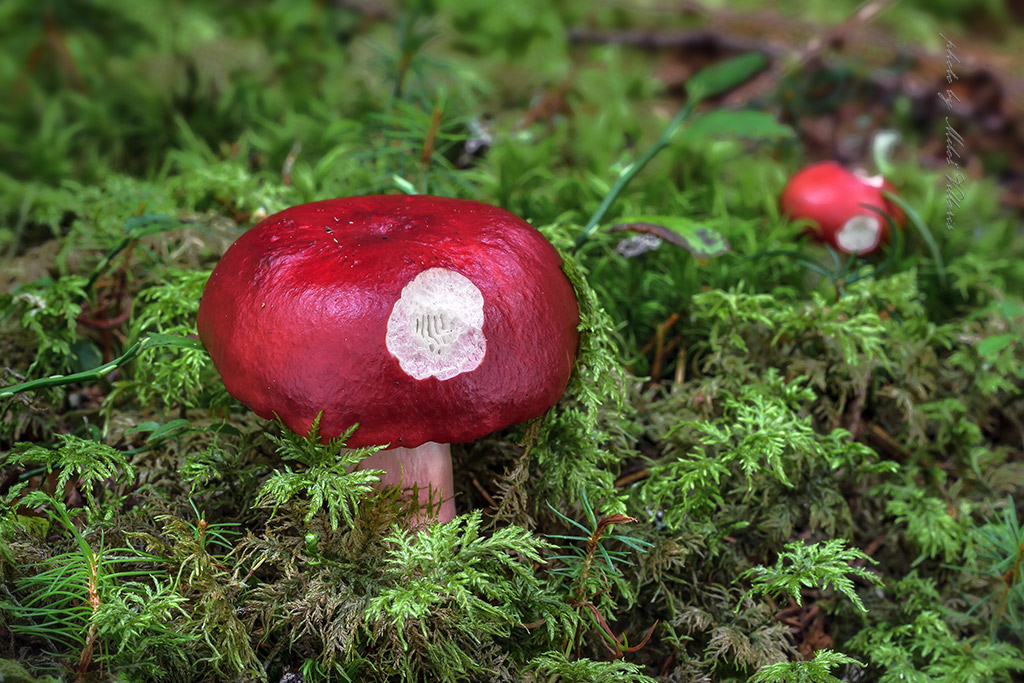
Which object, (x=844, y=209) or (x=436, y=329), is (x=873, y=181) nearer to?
(x=844, y=209)

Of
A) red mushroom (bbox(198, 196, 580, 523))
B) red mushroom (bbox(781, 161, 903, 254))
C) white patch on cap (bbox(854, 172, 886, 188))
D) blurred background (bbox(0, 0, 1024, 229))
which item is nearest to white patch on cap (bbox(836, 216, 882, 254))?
red mushroom (bbox(781, 161, 903, 254))

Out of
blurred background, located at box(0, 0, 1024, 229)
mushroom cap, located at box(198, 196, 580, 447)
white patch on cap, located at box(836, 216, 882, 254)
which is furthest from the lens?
blurred background, located at box(0, 0, 1024, 229)

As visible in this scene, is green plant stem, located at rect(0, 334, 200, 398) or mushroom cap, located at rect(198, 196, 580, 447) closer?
mushroom cap, located at rect(198, 196, 580, 447)

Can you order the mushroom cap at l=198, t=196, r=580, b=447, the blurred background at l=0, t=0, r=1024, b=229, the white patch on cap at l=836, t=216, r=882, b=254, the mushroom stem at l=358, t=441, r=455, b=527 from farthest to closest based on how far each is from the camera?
1. the blurred background at l=0, t=0, r=1024, b=229
2. the white patch on cap at l=836, t=216, r=882, b=254
3. the mushroom stem at l=358, t=441, r=455, b=527
4. the mushroom cap at l=198, t=196, r=580, b=447

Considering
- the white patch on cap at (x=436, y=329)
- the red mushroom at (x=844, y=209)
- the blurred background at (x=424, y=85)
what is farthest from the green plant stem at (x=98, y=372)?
the red mushroom at (x=844, y=209)

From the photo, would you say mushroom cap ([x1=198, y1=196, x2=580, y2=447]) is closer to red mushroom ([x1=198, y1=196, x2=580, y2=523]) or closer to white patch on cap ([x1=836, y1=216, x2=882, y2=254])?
red mushroom ([x1=198, y1=196, x2=580, y2=523])

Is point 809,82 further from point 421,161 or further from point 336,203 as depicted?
point 336,203
